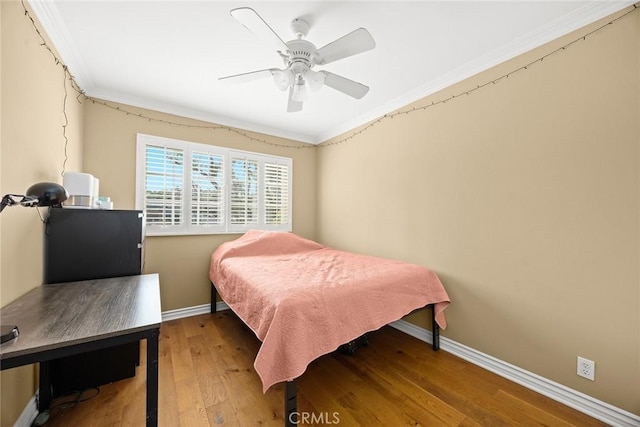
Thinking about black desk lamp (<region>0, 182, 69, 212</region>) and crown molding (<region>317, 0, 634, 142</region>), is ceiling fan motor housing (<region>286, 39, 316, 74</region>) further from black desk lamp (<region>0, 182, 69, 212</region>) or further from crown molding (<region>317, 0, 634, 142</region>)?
black desk lamp (<region>0, 182, 69, 212</region>)

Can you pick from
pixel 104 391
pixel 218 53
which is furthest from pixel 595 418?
pixel 218 53

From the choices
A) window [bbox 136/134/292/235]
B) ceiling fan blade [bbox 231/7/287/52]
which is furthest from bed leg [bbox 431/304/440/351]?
ceiling fan blade [bbox 231/7/287/52]

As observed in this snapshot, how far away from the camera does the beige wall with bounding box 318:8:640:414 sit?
1.53 m

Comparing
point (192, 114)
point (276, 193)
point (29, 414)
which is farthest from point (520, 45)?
point (29, 414)

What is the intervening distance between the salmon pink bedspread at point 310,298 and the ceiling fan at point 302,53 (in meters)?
1.47

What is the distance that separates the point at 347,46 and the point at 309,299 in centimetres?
158

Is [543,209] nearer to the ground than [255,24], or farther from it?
nearer to the ground

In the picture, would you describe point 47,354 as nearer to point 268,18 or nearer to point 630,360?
point 268,18

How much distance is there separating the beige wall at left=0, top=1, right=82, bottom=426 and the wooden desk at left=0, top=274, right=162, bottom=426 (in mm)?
146

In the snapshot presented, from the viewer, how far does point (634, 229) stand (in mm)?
1489

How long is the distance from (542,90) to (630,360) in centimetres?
180

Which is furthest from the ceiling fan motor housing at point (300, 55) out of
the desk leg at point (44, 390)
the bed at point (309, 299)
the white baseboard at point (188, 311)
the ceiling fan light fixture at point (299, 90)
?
the white baseboard at point (188, 311)

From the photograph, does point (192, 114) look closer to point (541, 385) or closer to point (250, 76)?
point (250, 76)

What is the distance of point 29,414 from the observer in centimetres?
146
